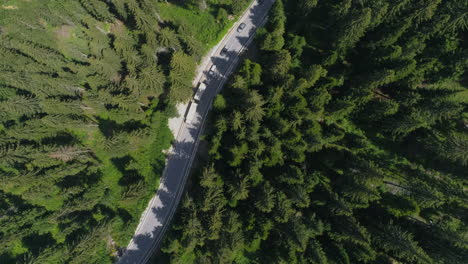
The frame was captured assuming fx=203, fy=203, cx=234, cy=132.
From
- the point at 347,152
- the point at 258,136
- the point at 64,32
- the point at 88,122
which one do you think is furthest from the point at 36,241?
the point at 347,152

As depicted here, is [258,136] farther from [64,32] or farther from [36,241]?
[64,32]

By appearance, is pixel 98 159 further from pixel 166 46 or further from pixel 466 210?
pixel 466 210

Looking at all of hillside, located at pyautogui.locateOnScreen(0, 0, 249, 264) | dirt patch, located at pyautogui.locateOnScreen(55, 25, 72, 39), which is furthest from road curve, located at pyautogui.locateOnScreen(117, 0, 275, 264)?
dirt patch, located at pyautogui.locateOnScreen(55, 25, 72, 39)

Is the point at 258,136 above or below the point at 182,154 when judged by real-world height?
above

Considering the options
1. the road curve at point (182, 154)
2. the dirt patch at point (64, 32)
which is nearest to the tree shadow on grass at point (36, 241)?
the road curve at point (182, 154)

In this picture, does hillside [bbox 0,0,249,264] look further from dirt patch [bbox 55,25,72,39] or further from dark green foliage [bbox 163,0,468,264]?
dark green foliage [bbox 163,0,468,264]
